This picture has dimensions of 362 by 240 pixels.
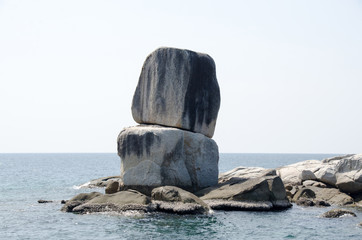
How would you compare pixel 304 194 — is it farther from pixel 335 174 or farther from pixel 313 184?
pixel 313 184

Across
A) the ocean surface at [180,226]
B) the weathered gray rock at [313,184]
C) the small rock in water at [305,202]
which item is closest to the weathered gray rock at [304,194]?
the small rock in water at [305,202]

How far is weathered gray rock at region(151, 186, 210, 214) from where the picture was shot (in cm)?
2273

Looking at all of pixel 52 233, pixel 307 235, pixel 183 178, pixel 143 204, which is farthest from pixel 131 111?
pixel 307 235

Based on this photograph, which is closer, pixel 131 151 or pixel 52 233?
pixel 52 233

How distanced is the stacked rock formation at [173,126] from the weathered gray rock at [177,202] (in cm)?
256

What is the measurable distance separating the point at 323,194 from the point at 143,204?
36.9ft

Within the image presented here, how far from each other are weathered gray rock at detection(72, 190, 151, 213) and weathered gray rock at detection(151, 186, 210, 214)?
0.61m

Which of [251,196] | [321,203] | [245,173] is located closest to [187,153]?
[251,196]

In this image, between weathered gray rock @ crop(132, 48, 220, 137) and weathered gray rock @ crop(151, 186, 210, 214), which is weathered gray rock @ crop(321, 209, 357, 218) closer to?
weathered gray rock @ crop(151, 186, 210, 214)

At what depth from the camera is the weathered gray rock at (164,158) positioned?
26812 mm

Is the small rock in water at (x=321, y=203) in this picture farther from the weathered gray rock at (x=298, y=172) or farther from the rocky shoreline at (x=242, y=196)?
the weathered gray rock at (x=298, y=172)

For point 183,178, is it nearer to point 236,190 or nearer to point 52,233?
point 236,190

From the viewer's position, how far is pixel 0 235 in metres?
19.6

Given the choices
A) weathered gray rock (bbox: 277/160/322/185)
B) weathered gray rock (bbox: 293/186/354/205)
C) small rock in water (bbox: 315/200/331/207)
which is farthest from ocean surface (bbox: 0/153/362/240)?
weathered gray rock (bbox: 277/160/322/185)
